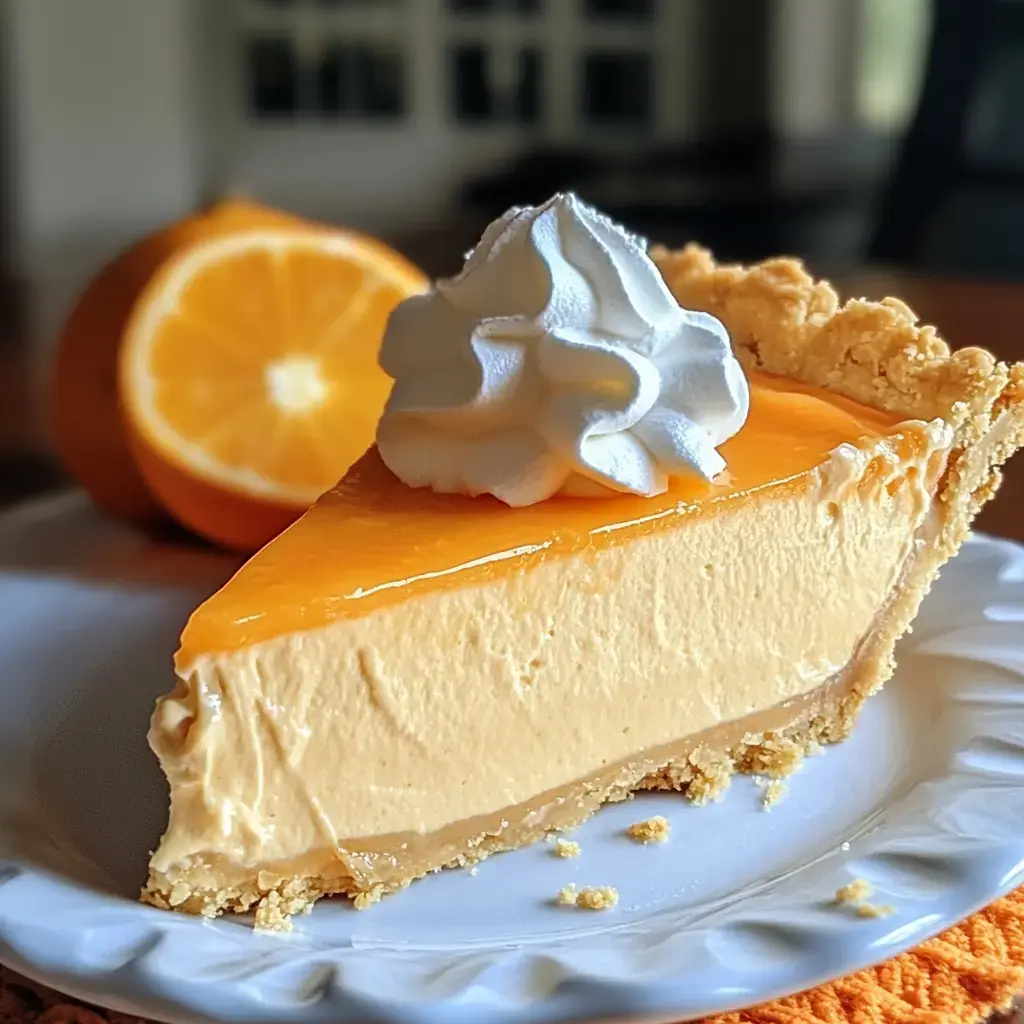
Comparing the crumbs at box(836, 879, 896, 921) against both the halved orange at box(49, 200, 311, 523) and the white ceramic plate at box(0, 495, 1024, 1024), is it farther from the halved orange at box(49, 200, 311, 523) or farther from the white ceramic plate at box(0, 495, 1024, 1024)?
the halved orange at box(49, 200, 311, 523)

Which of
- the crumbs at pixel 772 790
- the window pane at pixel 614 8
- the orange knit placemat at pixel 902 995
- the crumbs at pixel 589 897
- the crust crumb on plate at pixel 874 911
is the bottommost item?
the crumbs at pixel 772 790

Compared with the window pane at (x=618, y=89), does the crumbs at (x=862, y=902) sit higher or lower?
lower

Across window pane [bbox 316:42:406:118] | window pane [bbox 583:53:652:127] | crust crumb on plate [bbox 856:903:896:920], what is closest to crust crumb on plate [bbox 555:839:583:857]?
crust crumb on plate [bbox 856:903:896:920]

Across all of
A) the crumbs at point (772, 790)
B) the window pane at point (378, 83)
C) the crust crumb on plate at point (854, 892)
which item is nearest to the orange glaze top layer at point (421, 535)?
the crumbs at point (772, 790)

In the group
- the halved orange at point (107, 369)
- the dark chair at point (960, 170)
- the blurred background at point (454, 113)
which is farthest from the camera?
the blurred background at point (454, 113)

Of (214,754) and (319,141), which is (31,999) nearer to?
(214,754)

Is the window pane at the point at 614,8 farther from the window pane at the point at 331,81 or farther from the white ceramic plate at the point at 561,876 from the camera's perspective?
the white ceramic plate at the point at 561,876

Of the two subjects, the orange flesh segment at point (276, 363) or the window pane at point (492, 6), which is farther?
the window pane at point (492, 6)
